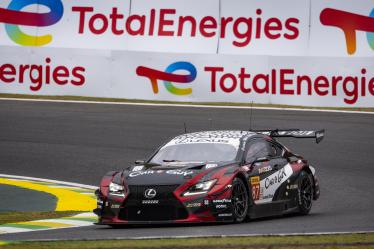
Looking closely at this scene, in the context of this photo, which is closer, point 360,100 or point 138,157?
point 138,157

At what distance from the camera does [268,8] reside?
27.3 meters

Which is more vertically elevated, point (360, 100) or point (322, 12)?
point (322, 12)

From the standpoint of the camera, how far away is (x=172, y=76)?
2612 centimetres

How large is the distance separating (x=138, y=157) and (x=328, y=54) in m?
8.72

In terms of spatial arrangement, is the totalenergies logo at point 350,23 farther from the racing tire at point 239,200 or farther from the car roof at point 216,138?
the racing tire at point 239,200

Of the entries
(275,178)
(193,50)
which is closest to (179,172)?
(275,178)

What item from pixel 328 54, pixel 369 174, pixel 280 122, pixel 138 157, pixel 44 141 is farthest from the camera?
pixel 328 54

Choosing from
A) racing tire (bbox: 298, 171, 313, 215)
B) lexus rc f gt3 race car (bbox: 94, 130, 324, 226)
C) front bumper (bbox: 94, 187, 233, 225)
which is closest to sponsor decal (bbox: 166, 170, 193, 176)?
lexus rc f gt3 race car (bbox: 94, 130, 324, 226)

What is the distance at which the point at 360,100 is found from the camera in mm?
24844

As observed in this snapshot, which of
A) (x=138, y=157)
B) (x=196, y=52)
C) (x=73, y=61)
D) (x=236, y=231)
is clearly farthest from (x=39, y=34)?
(x=236, y=231)

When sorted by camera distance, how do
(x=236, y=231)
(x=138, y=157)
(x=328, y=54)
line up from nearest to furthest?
1. (x=236, y=231)
2. (x=138, y=157)
3. (x=328, y=54)

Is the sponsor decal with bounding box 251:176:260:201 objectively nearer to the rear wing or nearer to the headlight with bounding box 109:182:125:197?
the rear wing

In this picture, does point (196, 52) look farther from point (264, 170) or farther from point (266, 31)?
point (264, 170)

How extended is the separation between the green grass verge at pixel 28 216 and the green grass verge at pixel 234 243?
10.1 feet
